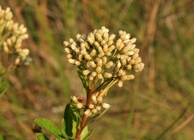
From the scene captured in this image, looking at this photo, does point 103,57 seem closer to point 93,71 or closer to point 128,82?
point 93,71

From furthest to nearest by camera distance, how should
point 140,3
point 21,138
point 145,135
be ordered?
point 140,3, point 145,135, point 21,138

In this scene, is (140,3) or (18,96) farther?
(140,3)

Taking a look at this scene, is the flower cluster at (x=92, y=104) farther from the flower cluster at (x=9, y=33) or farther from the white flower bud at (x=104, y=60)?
the flower cluster at (x=9, y=33)

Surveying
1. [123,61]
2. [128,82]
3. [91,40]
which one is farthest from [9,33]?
[128,82]

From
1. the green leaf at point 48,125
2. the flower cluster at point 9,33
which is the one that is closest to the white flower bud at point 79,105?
the green leaf at point 48,125

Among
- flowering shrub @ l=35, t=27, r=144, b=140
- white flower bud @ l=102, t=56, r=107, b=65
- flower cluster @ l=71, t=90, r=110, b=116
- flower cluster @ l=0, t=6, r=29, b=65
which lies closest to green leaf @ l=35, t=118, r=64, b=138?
flowering shrub @ l=35, t=27, r=144, b=140

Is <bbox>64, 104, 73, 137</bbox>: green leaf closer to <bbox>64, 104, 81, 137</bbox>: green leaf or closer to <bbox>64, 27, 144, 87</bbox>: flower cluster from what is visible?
<bbox>64, 104, 81, 137</bbox>: green leaf

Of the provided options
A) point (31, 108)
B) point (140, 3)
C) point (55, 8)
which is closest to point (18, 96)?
point (31, 108)

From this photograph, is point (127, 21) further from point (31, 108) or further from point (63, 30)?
point (31, 108)

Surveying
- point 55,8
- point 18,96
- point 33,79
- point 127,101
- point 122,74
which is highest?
point 55,8
